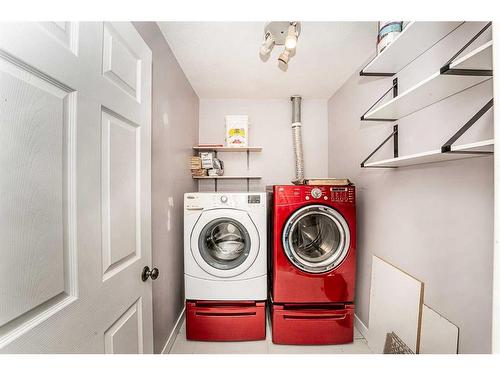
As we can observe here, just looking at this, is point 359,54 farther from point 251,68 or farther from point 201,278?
point 201,278

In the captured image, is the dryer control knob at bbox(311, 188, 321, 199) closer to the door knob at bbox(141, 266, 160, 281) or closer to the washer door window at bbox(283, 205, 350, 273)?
the washer door window at bbox(283, 205, 350, 273)

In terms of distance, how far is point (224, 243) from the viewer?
192 cm

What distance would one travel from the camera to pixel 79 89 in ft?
1.98

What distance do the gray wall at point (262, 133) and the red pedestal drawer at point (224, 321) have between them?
1.32m

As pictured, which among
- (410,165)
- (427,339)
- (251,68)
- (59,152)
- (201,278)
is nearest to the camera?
A: (59,152)

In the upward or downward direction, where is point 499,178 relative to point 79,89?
downward

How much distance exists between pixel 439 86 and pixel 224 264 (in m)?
1.74

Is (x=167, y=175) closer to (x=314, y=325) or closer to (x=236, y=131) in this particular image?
(x=236, y=131)

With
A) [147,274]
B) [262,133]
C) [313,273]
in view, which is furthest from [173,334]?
[262,133]

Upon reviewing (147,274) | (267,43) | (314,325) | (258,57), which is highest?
(258,57)

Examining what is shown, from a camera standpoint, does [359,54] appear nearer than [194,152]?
Yes

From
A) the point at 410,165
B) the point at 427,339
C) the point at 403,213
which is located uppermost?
the point at 410,165
